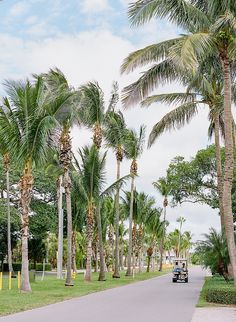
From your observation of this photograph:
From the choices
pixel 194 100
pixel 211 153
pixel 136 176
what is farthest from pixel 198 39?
pixel 136 176

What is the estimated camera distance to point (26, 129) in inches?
874

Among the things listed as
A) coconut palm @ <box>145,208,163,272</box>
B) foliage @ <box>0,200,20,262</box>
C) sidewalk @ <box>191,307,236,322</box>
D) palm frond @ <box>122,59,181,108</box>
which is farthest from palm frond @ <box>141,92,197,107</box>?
coconut palm @ <box>145,208,163,272</box>

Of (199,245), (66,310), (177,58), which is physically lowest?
(66,310)

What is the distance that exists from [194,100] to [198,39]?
7.91 meters

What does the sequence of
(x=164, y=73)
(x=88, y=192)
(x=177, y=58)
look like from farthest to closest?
(x=88, y=192) → (x=164, y=73) → (x=177, y=58)

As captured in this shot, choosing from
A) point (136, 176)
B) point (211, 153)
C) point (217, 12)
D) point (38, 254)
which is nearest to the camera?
point (217, 12)

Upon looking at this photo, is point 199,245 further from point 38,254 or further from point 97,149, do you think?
point 38,254

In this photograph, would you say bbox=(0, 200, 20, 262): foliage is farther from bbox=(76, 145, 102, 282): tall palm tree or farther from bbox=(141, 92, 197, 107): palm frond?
bbox=(141, 92, 197, 107): palm frond

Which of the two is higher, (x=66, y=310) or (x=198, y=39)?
(x=198, y=39)

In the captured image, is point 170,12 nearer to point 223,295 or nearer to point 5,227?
point 223,295

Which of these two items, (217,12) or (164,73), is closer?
(217,12)

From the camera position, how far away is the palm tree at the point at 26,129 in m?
22.4

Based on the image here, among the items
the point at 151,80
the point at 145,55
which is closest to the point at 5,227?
the point at 151,80

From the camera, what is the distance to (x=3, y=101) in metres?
23.5
